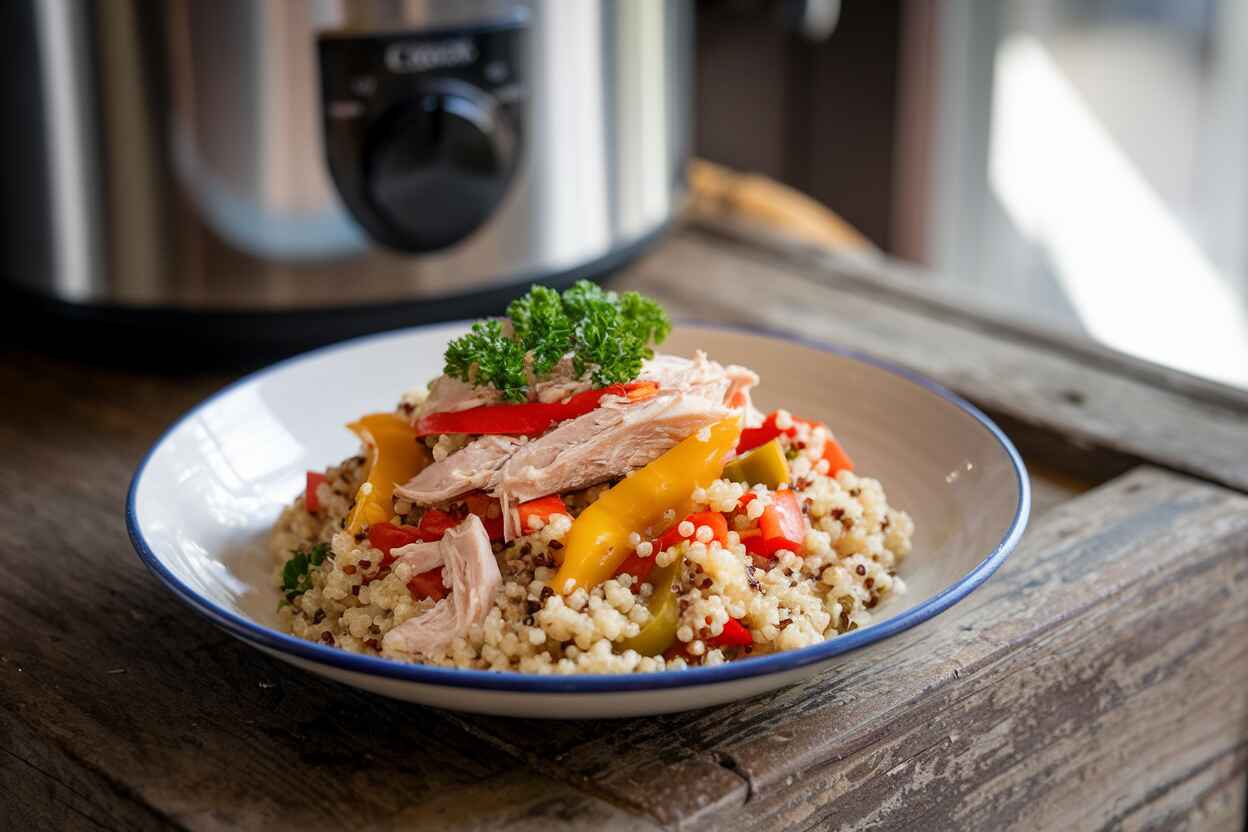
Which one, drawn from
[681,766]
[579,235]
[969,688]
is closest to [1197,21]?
[579,235]

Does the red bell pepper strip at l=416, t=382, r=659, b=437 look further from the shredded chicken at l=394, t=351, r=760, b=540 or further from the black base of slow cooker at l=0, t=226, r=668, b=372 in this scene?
the black base of slow cooker at l=0, t=226, r=668, b=372

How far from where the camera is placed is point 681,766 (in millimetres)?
698

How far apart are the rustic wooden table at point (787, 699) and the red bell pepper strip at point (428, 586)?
7 centimetres

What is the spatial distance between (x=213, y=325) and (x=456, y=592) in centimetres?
57

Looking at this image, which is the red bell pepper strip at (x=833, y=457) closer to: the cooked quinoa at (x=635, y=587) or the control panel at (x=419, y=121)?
the cooked quinoa at (x=635, y=587)

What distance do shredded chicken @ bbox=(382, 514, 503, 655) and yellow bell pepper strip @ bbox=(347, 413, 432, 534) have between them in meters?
0.07

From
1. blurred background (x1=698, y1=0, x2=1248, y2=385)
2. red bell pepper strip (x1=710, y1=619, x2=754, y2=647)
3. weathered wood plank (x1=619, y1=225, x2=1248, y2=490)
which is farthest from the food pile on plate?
blurred background (x1=698, y1=0, x2=1248, y2=385)

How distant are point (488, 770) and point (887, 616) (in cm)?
23

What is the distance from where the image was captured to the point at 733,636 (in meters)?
0.70

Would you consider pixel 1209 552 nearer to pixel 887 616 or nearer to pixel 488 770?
pixel 887 616

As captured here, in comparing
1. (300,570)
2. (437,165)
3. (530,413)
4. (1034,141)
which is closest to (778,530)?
(530,413)

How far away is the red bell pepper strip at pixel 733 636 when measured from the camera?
69 cm

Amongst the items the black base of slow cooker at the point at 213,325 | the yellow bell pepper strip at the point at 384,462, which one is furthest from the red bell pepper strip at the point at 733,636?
the black base of slow cooker at the point at 213,325

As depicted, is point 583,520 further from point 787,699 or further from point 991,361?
point 991,361
